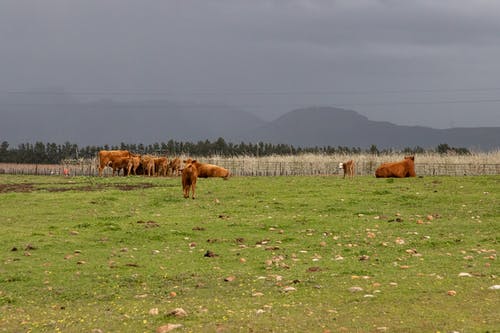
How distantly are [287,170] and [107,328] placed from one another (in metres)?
49.1

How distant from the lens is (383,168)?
1262 inches

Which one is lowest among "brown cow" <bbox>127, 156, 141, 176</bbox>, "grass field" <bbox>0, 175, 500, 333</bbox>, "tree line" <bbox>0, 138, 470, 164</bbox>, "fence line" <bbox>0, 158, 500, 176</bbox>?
"grass field" <bbox>0, 175, 500, 333</bbox>

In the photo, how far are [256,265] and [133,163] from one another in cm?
3387

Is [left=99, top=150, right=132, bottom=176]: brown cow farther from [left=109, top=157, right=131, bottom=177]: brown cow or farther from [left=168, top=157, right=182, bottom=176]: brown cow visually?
[left=168, top=157, right=182, bottom=176]: brown cow

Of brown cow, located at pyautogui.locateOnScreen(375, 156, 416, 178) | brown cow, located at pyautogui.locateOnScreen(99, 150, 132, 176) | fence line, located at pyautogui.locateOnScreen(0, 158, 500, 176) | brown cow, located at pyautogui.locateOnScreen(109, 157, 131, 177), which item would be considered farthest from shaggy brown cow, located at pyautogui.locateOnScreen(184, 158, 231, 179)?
fence line, located at pyautogui.locateOnScreen(0, 158, 500, 176)

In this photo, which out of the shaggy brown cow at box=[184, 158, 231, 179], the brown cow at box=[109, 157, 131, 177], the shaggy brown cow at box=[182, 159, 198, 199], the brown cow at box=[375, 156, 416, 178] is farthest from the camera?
the brown cow at box=[109, 157, 131, 177]

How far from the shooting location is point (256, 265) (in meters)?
11.7

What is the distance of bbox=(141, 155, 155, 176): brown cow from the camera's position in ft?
142

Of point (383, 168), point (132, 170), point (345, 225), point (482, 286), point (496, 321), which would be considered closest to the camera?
point (496, 321)

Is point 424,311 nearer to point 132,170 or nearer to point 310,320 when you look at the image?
point 310,320

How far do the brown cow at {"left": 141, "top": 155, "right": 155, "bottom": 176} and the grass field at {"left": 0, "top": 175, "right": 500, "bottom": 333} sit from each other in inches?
824

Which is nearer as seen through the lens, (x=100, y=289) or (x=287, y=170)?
(x=100, y=289)

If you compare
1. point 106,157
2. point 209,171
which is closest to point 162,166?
point 106,157

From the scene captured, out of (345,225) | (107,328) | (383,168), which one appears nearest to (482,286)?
(107,328)
